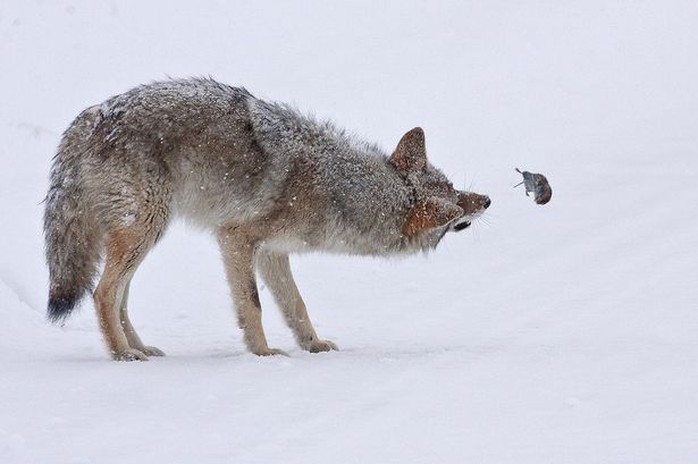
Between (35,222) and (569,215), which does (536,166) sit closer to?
(569,215)

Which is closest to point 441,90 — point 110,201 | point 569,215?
point 569,215

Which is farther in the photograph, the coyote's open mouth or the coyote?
the coyote's open mouth

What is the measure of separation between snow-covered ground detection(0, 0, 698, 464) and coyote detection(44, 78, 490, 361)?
1.56ft

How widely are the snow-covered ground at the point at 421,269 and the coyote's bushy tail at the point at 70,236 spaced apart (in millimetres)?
430

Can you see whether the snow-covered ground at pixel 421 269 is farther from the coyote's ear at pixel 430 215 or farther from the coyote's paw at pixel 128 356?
the coyote's ear at pixel 430 215

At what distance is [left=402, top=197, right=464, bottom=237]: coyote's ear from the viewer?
7348 millimetres

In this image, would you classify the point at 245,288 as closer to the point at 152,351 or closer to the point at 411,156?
the point at 152,351

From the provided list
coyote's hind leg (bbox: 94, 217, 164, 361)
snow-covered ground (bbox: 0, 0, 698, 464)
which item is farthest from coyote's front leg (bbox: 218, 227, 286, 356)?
coyote's hind leg (bbox: 94, 217, 164, 361)

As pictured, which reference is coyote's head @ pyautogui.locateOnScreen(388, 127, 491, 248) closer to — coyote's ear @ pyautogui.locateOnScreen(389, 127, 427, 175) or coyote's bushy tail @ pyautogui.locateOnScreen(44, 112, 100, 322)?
coyote's ear @ pyautogui.locateOnScreen(389, 127, 427, 175)

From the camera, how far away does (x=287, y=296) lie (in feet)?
24.4

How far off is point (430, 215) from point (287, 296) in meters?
1.15

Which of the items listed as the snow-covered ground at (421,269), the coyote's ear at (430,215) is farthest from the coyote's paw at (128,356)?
the coyote's ear at (430,215)

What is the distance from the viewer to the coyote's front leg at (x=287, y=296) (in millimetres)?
7285

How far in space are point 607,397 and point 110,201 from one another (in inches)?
132
